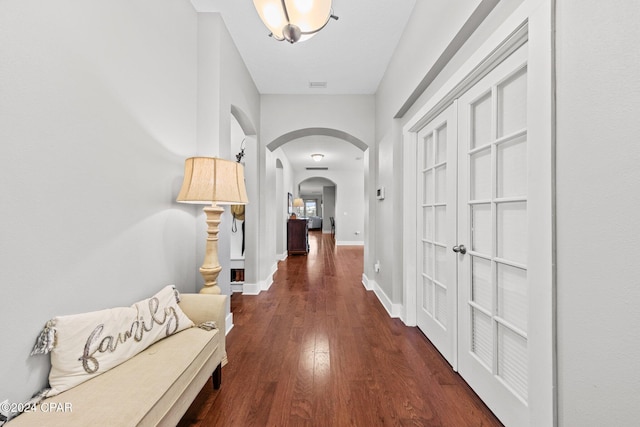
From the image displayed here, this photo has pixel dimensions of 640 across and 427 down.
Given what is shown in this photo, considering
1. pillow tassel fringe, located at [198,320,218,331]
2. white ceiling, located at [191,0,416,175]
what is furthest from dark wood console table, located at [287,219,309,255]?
pillow tassel fringe, located at [198,320,218,331]

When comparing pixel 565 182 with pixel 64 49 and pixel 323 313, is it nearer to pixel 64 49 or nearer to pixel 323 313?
pixel 64 49

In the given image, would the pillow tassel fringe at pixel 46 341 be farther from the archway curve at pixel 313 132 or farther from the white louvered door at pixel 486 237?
the archway curve at pixel 313 132

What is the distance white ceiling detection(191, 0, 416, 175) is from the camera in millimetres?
2244

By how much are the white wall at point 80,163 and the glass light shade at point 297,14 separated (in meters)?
0.79

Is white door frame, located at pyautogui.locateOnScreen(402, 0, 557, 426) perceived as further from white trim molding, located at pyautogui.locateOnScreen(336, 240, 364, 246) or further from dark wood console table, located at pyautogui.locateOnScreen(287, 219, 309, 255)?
white trim molding, located at pyautogui.locateOnScreen(336, 240, 364, 246)

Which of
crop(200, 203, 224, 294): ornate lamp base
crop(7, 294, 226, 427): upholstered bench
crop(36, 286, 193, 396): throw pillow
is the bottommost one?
crop(7, 294, 226, 427): upholstered bench

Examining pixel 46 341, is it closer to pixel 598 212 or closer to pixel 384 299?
pixel 598 212

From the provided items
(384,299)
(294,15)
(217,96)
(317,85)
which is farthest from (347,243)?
(294,15)

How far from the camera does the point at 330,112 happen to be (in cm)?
375

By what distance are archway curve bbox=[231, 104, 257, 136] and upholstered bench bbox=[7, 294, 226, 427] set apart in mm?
2229

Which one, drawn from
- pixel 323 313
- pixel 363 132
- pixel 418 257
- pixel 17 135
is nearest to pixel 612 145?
pixel 418 257

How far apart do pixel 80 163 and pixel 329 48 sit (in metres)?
2.50

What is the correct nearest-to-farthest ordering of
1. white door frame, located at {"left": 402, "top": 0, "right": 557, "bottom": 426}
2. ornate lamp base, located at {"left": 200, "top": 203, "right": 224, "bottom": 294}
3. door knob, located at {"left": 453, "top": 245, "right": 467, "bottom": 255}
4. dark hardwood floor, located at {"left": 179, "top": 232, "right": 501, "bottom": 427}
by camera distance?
white door frame, located at {"left": 402, "top": 0, "right": 557, "bottom": 426}, dark hardwood floor, located at {"left": 179, "top": 232, "right": 501, "bottom": 427}, door knob, located at {"left": 453, "top": 245, "right": 467, "bottom": 255}, ornate lamp base, located at {"left": 200, "top": 203, "right": 224, "bottom": 294}

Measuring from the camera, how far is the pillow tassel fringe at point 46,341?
3.25 feet
